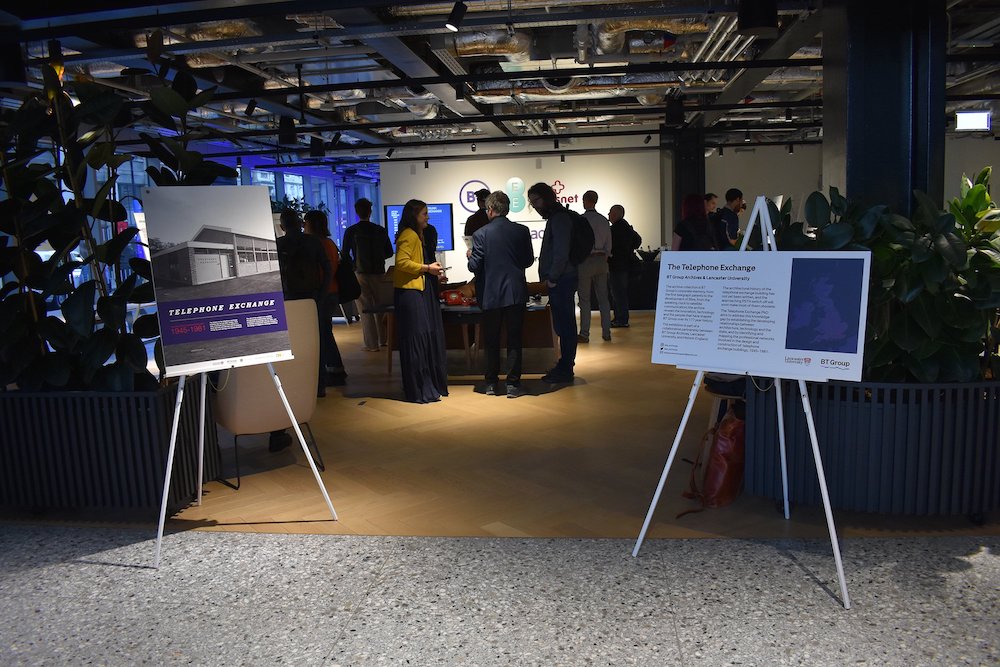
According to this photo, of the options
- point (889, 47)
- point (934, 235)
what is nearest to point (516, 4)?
point (889, 47)

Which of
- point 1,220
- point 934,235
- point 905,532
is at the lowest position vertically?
point 905,532

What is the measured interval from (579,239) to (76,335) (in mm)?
4748

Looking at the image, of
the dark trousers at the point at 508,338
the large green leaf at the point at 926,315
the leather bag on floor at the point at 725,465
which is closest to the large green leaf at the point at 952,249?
the large green leaf at the point at 926,315

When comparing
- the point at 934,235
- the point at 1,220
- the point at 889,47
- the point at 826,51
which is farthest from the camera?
the point at 826,51

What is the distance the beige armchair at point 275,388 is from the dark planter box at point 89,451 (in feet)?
1.09

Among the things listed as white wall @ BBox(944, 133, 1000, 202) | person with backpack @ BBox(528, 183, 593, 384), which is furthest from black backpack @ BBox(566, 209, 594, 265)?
white wall @ BBox(944, 133, 1000, 202)

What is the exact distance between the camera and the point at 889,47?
4.22 metres

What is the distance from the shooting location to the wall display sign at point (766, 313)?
2.97m

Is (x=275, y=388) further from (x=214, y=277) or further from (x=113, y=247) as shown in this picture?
(x=113, y=247)

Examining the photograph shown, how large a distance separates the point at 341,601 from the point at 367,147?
12319mm

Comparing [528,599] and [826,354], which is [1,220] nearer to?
[528,599]

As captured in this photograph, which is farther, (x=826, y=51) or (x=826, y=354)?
(x=826, y=51)

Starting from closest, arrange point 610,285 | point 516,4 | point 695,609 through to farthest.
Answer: point 695,609
point 516,4
point 610,285

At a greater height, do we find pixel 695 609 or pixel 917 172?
pixel 917 172
